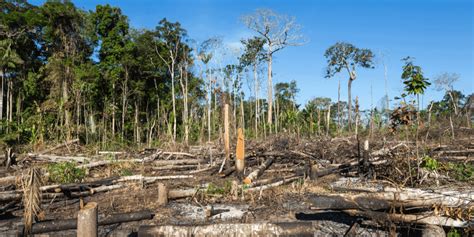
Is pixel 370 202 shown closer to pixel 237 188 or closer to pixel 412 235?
pixel 412 235

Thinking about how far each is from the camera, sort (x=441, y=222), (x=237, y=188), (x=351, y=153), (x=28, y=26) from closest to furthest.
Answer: (x=441, y=222) → (x=237, y=188) → (x=351, y=153) → (x=28, y=26)

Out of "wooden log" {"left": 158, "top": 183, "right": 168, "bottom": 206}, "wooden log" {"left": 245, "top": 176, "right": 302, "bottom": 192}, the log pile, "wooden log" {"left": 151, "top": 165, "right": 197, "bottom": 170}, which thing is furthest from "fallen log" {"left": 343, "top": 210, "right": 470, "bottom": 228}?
"wooden log" {"left": 151, "top": 165, "right": 197, "bottom": 170}

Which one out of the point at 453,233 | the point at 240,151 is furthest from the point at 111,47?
the point at 453,233

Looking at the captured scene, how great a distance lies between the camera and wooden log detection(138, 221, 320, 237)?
10.3ft

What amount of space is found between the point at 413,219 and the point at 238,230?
6.68 feet

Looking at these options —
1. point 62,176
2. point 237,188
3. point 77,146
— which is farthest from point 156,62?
point 237,188

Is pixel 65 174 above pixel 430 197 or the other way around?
the other way around

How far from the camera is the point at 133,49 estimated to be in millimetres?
23641

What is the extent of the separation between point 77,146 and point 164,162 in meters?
4.68

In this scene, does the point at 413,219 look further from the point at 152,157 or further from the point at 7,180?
the point at 7,180

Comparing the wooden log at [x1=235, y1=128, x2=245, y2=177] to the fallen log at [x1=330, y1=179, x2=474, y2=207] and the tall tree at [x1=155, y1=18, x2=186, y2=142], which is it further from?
the tall tree at [x1=155, y1=18, x2=186, y2=142]

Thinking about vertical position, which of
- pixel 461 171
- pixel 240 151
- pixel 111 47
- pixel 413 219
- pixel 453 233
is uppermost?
pixel 111 47

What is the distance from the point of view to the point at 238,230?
325cm

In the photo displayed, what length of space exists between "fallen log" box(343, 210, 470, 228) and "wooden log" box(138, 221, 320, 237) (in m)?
1.02
